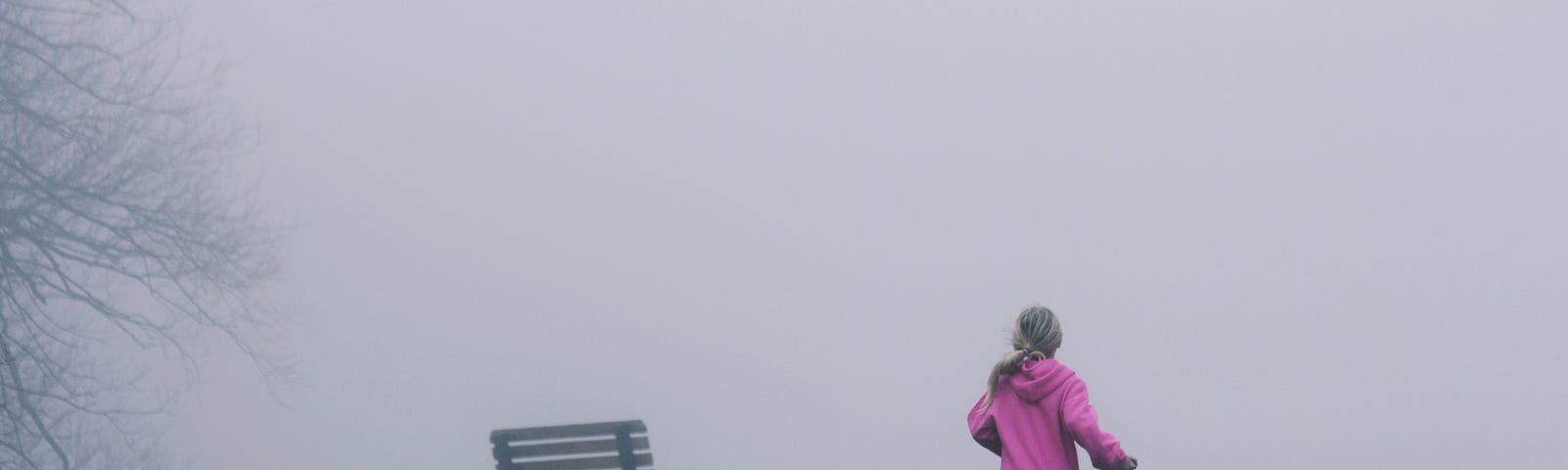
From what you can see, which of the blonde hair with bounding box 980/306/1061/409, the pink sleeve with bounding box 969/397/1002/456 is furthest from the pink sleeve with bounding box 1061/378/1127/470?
the pink sleeve with bounding box 969/397/1002/456

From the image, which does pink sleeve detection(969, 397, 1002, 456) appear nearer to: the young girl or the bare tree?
the young girl

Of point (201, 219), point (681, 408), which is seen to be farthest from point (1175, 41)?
point (201, 219)

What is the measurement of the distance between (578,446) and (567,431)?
7 cm

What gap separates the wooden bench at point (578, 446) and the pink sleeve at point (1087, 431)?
5.76 ft

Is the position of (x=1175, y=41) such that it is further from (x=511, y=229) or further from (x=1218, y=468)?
(x=511, y=229)

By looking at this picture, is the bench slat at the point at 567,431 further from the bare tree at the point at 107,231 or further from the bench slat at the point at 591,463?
the bare tree at the point at 107,231

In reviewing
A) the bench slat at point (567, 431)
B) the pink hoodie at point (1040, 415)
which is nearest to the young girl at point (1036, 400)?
the pink hoodie at point (1040, 415)

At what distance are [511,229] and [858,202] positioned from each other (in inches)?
56.8

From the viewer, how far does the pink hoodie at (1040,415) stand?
3.29 metres

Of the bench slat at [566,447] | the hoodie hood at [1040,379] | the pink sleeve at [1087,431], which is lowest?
the pink sleeve at [1087,431]

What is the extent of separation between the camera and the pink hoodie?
3289 mm

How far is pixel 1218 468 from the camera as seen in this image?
466cm

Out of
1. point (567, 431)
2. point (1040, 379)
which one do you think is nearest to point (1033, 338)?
point (1040, 379)

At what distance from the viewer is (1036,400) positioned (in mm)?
3385
